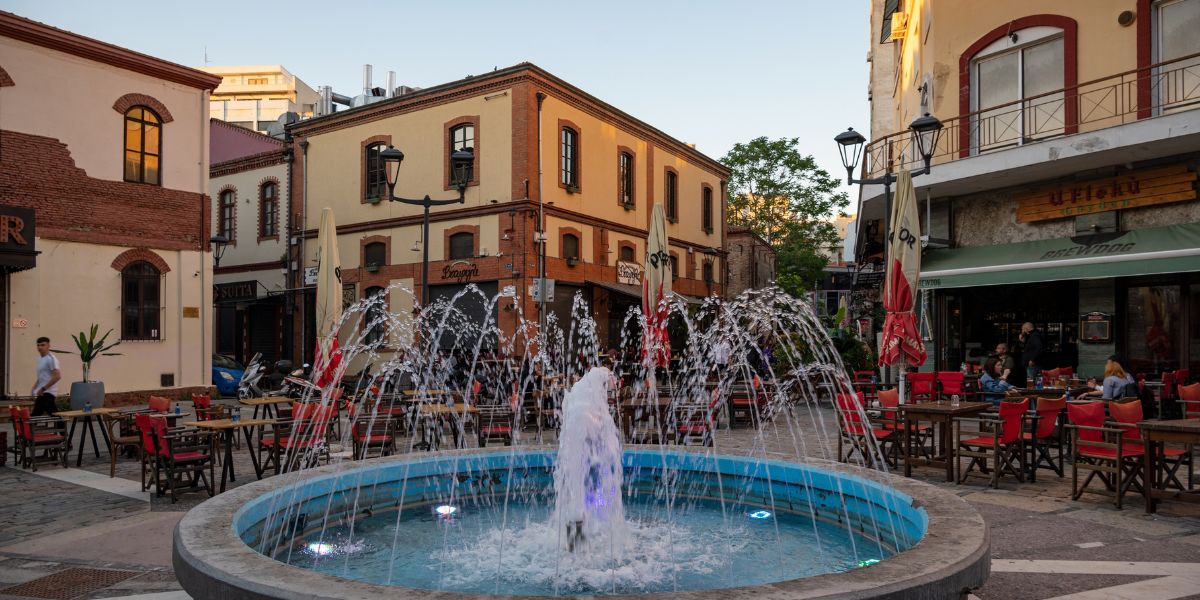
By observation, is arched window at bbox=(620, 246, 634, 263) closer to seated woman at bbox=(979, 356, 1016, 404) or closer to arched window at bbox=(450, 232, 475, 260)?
arched window at bbox=(450, 232, 475, 260)

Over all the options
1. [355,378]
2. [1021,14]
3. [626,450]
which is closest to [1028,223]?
[1021,14]

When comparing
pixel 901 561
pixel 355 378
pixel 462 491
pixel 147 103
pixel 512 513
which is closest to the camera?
pixel 901 561

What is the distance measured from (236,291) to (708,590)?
98.9 feet

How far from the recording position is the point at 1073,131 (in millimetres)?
13562

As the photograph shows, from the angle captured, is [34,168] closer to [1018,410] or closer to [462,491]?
[462,491]

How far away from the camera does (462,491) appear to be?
775cm

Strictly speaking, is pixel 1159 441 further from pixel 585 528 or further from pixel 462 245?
pixel 462 245

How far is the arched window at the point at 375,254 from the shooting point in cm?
2508

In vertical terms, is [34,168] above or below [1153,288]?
above

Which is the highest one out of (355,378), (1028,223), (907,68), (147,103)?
(907,68)

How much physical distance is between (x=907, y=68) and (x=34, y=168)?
22867 millimetres

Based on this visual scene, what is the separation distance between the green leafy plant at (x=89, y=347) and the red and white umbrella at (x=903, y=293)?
14690 mm

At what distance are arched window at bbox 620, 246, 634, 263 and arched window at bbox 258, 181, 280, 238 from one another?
13147mm

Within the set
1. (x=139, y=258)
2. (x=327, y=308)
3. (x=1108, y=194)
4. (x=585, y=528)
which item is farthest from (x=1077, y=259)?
(x=139, y=258)
